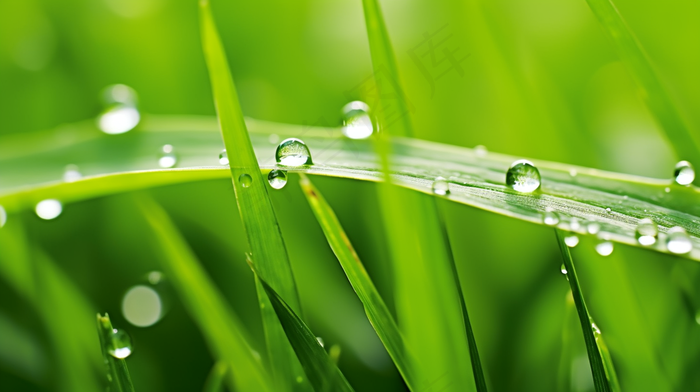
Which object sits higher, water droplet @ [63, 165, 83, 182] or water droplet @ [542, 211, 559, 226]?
water droplet @ [63, 165, 83, 182]

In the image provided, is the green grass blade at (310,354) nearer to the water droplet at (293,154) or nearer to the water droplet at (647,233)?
the water droplet at (293,154)

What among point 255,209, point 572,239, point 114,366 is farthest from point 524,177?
point 114,366

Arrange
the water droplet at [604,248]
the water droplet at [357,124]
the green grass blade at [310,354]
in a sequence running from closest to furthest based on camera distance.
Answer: the green grass blade at [310,354]
the water droplet at [604,248]
the water droplet at [357,124]

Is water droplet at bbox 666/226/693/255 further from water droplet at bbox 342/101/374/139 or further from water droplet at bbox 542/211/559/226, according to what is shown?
water droplet at bbox 342/101/374/139

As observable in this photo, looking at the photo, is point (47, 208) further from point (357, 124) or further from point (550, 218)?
point (550, 218)

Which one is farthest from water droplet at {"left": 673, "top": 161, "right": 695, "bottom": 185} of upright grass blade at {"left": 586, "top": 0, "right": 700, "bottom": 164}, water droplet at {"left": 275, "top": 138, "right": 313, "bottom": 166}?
water droplet at {"left": 275, "top": 138, "right": 313, "bottom": 166}

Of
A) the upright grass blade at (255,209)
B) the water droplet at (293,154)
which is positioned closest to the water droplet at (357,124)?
the water droplet at (293,154)
